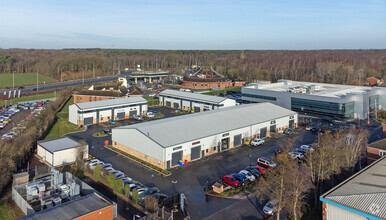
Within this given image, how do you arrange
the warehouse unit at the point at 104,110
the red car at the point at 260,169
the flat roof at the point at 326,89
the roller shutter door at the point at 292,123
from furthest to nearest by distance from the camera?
the flat roof at the point at 326,89 < the warehouse unit at the point at 104,110 < the roller shutter door at the point at 292,123 < the red car at the point at 260,169

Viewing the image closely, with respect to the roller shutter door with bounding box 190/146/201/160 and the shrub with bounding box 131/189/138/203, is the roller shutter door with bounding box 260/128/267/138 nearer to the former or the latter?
the roller shutter door with bounding box 190/146/201/160

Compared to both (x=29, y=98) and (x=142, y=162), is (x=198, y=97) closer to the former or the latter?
(x=142, y=162)

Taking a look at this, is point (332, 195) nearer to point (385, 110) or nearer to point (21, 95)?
point (385, 110)

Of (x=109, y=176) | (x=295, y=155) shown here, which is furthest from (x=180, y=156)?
(x=295, y=155)

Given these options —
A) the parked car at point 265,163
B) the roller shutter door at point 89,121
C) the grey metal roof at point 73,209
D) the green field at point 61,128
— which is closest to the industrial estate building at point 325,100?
the parked car at point 265,163

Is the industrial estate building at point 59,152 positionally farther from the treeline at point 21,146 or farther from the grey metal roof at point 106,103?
the grey metal roof at point 106,103

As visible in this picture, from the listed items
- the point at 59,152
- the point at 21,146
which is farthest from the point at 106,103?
the point at 59,152
